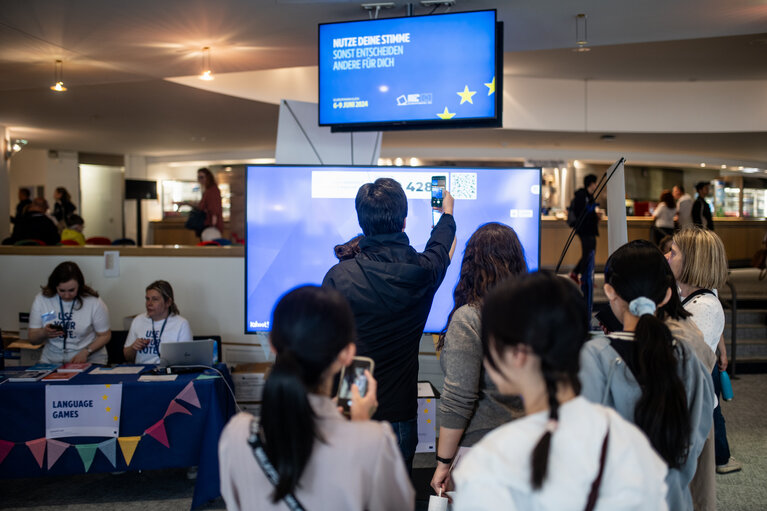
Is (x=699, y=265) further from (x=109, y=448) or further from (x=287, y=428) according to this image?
(x=109, y=448)

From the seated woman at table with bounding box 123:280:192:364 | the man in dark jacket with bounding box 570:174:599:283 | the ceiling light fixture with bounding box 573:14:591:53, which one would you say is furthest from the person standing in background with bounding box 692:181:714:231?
the seated woman at table with bounding box 123:280:192:364

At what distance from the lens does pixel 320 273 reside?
13.0 ft

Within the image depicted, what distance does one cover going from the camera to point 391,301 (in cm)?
225

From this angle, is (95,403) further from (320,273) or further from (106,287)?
(106,287)

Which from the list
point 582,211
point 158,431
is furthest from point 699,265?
point 582,211

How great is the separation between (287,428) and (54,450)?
275cm

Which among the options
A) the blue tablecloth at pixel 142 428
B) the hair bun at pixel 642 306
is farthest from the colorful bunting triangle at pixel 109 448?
the hair bun at pixel 642 306

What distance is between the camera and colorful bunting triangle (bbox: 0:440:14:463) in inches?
130

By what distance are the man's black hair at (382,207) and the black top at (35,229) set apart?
6.42 metres

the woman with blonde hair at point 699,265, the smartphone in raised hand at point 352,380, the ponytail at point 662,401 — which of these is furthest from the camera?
the woman with blonde hair at point 699,265

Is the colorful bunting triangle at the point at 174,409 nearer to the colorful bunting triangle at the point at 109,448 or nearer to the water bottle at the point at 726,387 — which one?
the colorful bunting triangle at the point at 109,448

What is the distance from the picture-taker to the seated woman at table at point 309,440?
46.7 inches

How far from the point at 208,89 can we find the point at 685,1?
19.6ft

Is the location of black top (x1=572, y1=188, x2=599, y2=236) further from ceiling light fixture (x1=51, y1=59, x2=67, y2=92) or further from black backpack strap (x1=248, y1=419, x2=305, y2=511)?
black backpack strap (x1=248, y1=419, x2=305, y2=511)
